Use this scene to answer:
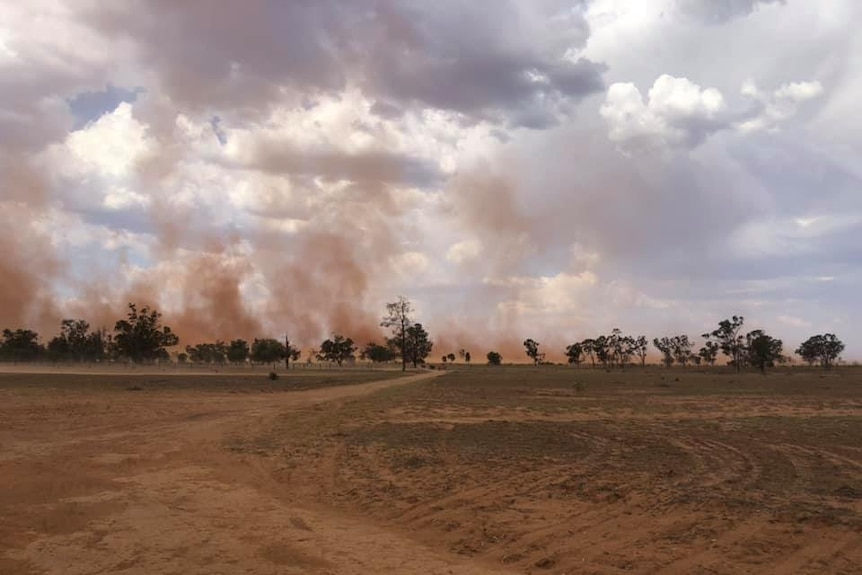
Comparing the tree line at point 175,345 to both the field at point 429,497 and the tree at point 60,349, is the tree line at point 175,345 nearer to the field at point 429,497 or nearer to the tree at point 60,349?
the tree at point 60,349

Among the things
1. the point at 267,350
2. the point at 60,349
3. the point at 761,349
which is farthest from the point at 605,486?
the point at 60,349

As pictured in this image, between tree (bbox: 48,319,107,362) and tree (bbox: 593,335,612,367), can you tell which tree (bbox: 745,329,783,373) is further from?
tree (bbox: 48,319,107,362)

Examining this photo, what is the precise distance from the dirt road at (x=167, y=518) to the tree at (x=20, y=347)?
143m

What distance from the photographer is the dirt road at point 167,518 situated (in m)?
7.76

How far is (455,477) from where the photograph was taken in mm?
12953

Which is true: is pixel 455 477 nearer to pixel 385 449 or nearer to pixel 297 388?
pixel 385 449

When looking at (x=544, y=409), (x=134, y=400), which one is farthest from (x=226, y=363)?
(x=544, y=409)

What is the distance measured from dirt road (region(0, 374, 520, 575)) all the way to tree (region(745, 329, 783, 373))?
10061 cm

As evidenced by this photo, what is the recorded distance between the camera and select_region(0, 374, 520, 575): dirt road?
25.5 ft

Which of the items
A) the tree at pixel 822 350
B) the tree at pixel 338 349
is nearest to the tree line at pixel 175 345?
the tree at pixel 338 349

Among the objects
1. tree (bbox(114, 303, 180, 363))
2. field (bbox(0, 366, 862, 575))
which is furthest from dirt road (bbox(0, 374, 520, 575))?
tree (bbox(114, 303, 180, 363))

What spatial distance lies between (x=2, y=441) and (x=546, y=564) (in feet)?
54.2

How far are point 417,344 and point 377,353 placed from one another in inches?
842

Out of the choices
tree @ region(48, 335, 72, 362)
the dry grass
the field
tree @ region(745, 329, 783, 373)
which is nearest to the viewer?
the field
